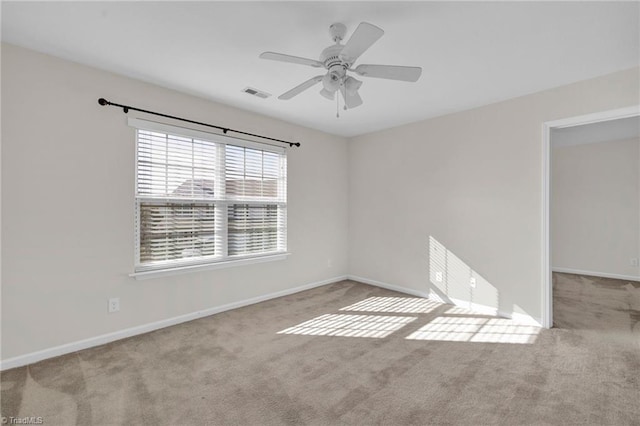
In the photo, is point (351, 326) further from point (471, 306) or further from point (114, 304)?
point (114, 304)

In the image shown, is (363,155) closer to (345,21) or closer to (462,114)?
(462,114)

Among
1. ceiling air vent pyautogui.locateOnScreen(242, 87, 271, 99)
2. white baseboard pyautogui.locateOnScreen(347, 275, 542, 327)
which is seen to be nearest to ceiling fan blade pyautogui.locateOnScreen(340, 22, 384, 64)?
ceiling air vent pyautogui.locateOnScreen(242, 87, 271, 99)

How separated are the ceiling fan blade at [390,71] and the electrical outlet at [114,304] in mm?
3029

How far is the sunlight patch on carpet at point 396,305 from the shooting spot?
3.77 metres

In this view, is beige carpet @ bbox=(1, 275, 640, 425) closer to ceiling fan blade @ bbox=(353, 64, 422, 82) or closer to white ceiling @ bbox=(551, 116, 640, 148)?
ceiling fan blade @ bbox=(353, 64, 422, 82)

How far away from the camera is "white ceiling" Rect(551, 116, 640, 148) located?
14.7 ft

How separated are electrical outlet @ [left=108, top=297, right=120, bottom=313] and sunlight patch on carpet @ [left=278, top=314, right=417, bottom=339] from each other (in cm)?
161

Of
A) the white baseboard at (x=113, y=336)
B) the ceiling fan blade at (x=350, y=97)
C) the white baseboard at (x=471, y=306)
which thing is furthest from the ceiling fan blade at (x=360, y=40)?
the white baseboard at (x=471, y=306)

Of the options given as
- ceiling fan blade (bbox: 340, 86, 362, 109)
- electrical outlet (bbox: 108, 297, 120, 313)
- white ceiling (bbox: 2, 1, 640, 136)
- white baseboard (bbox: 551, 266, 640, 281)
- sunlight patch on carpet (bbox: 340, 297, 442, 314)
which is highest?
white ceiling (bbox: 2, 1, 640, 136)

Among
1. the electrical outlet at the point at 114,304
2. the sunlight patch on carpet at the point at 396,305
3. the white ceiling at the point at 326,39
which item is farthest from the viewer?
the sunlight patch on carpet at the point at 396,305

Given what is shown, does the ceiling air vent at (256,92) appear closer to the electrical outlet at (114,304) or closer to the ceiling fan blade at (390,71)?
the ceiling fan blade at (390,71)

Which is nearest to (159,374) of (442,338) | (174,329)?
(174,329)

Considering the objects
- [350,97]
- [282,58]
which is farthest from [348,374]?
[282,58]

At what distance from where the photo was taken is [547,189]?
125 inches
